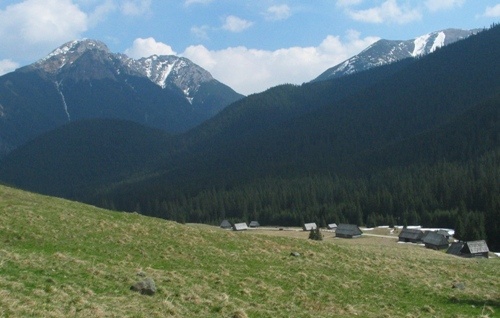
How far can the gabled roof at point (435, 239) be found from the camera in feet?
332

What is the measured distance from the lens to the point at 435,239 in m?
102

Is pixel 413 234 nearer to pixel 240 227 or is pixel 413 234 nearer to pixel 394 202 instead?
pixel 394 202

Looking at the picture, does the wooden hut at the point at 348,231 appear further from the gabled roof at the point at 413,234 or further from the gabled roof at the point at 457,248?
the gabled roof at the point at 457,248

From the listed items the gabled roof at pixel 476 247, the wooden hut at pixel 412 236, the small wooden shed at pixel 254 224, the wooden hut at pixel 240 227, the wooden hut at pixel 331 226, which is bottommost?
the wooden hut at pixel 331 226

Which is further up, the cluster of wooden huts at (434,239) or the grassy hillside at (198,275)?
the grassy hillside at (198,275)

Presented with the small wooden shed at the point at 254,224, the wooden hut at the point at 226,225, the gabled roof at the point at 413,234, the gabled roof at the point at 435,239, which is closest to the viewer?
the gabled roof at the point at 435,239

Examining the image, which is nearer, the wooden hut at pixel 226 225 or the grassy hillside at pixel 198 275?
the grassy hillside at pixel 198 275

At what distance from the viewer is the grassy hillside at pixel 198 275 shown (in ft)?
63.1

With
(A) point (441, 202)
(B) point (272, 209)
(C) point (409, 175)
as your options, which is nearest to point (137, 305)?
(A) point (441, 202)

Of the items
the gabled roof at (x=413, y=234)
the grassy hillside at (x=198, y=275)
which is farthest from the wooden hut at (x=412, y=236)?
the grassy hillside at (x=198, y=275)

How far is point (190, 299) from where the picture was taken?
21.4m

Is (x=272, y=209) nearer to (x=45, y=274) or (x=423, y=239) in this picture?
(x=423, y=239)

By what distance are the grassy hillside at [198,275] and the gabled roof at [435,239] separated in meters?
58.5

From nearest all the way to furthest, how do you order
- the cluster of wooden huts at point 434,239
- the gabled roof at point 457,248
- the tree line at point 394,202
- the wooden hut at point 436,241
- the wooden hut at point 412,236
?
the cluster of wooden huts at point 434,239, the gabled roof at point 457,248, the wooden hut at point 436,241, the wooden hut at point 412,236, the tree line at point 394,202
